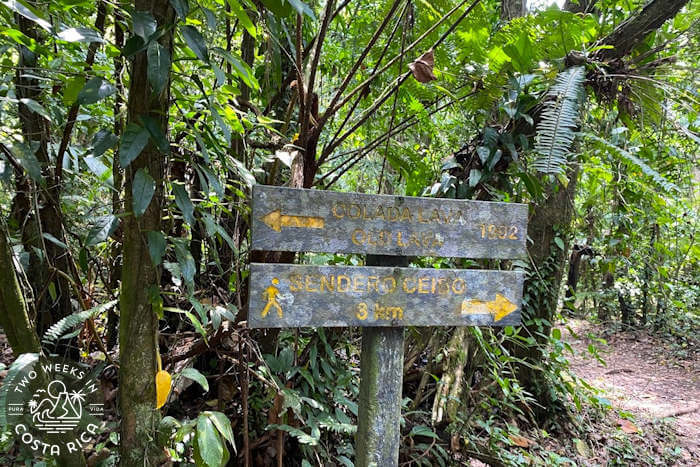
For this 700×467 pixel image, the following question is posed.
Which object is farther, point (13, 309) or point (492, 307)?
point (492, 307)

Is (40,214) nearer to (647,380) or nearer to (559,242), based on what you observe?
(559,242)

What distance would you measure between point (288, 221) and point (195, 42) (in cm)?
58

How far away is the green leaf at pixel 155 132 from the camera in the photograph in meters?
1.30

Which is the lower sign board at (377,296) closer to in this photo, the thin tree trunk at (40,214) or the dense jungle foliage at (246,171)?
the dense jungle foliage at (246,171)

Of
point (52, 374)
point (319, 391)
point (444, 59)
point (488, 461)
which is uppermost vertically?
point (444, 59)

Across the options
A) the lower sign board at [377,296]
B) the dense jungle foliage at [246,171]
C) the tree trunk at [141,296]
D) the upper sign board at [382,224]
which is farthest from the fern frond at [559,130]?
the tree trunk at [141,296]

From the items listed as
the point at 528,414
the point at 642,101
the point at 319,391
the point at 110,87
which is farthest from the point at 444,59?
the point at 528,414

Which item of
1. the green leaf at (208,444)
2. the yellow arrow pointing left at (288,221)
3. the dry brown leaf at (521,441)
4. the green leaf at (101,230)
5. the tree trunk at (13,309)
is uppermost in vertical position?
the yellow arrow pointing left at (288,221)

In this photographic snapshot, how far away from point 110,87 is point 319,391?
166 cm

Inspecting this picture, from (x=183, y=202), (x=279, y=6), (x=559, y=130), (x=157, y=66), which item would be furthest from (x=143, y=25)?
(x=559, y=130)

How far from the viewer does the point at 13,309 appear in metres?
1.50

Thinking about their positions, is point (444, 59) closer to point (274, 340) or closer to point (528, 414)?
point (274, 340)

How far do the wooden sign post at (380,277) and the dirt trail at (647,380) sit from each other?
205 cm

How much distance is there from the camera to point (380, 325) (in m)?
1.58
